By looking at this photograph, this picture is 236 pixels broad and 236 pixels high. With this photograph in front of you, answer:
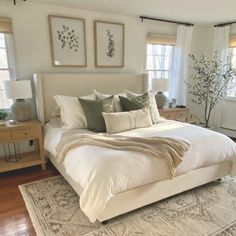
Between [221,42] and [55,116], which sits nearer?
[55,116]

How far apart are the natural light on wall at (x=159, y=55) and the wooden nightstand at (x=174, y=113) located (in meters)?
0.67

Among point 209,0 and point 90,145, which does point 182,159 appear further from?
point 209,0

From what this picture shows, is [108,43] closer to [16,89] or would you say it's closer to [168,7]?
[168,7]

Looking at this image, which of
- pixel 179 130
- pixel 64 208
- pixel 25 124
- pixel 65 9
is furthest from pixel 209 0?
pixel 64 208

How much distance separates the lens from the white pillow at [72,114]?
9.38ft

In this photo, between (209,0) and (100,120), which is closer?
(100,120)

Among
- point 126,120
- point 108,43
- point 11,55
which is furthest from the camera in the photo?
point 108,43

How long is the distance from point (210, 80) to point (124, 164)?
352cm

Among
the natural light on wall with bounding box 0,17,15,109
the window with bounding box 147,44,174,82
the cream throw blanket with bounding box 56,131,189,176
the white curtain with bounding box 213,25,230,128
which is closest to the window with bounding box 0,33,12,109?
the natural light on wall with bounding box 0,17,15,109

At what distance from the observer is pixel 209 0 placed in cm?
307

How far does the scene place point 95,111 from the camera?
9.21 ft

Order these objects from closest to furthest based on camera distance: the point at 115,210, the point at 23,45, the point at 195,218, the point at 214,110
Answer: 1. the point at 115,210
2. the point at 195,218
3. the point at 23,45
4. the point at 214,110

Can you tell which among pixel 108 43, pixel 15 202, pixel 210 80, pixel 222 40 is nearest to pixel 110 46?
pixel 108 43

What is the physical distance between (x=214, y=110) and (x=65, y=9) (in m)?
3.76
